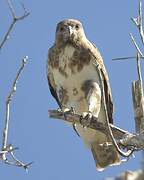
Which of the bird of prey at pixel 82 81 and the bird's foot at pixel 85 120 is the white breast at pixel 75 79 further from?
the bird's foot at pixel 85 120

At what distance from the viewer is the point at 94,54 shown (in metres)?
5.09

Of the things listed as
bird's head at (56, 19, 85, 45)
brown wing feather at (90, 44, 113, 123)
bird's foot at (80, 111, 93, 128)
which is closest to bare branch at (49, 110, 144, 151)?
bird's foot at (80, 111, 93, 128)

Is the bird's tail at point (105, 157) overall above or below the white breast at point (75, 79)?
below

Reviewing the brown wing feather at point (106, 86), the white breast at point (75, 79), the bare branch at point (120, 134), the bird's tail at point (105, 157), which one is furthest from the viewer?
the brown wing feather at point (106, 86)

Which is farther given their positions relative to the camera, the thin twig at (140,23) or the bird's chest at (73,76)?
the bird's chest at (73,76)

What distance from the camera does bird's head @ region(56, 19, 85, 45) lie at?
5438mm

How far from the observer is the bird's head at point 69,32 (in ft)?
17.8

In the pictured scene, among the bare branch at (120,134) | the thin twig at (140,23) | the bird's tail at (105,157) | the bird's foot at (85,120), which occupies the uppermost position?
the thin twig at (140,23)

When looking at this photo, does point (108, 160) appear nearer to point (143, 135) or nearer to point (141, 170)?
point (143, 135)

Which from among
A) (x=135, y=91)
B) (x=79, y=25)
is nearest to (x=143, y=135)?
(x=135, y=91)

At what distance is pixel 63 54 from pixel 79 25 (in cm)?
99

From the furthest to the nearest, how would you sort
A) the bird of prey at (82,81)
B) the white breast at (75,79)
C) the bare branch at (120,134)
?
the white breast at (75,79) → the bird of prey at (82,81) → the bare branch at (120,134)

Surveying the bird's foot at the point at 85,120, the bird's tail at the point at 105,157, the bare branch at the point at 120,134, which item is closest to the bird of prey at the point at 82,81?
the bird's tail at the point at 105,157

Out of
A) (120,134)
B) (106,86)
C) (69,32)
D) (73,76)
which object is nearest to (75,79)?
(73,76)
